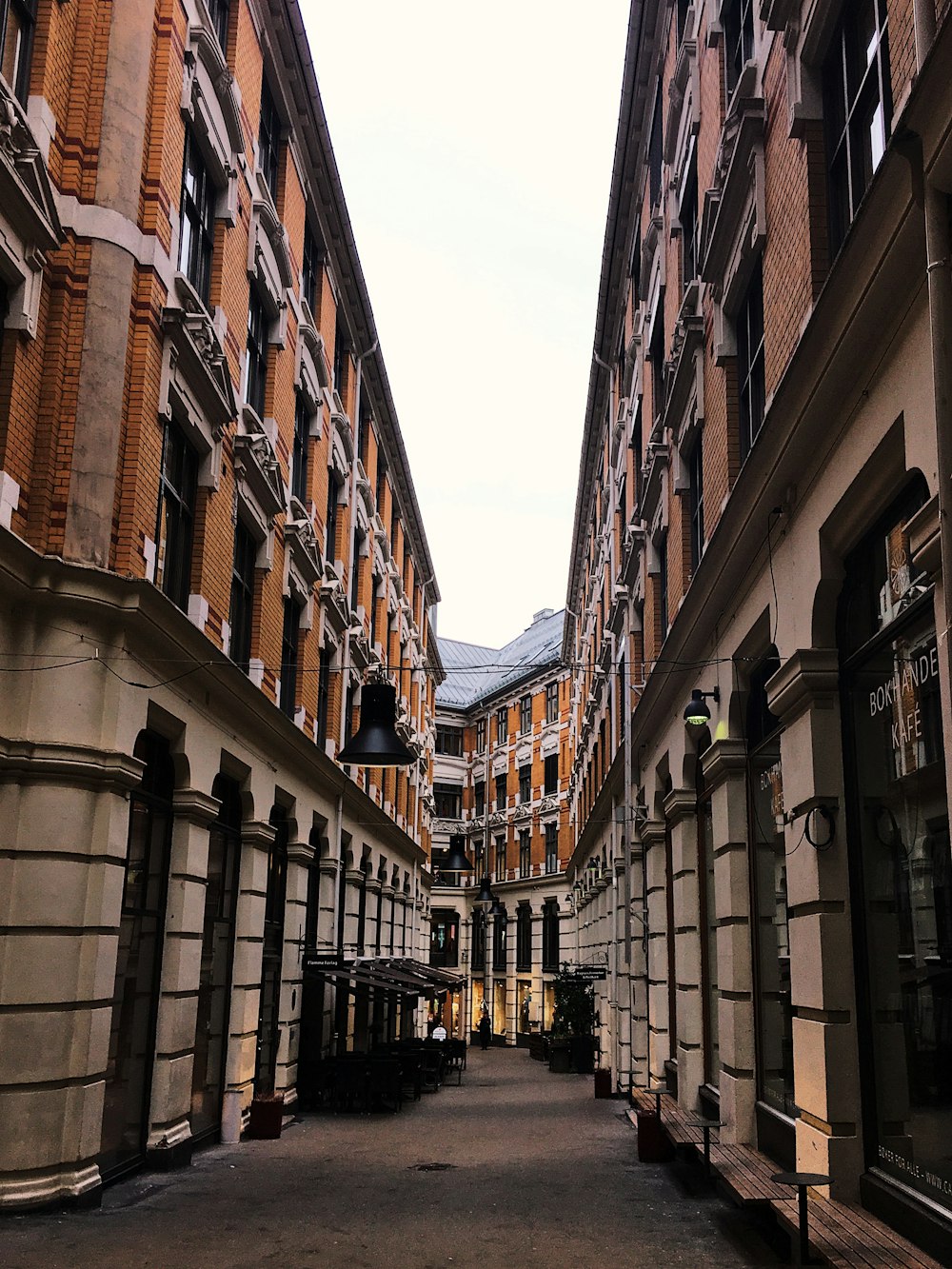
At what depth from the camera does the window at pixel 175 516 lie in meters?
13.8

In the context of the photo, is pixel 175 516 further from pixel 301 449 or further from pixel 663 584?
pixel 663 584

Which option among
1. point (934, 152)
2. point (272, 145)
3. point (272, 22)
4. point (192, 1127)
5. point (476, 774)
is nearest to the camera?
point (934, 152)

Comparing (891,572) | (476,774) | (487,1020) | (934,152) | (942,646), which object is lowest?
(487,1020)

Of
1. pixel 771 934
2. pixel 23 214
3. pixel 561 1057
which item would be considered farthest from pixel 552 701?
pixel 23 214

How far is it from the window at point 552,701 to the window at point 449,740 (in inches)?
382

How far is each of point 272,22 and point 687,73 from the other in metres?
6.52

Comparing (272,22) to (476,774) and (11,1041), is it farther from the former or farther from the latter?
(476,774)

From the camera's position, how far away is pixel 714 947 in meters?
15.2

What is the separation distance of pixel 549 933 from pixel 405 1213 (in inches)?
1628

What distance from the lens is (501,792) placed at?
196 feet

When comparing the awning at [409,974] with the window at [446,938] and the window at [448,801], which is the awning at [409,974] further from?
the window at [448,801]

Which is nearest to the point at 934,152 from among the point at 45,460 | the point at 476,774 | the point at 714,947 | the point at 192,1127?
the point at 45,460

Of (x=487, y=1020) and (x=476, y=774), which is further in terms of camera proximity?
(x=476, y=774)

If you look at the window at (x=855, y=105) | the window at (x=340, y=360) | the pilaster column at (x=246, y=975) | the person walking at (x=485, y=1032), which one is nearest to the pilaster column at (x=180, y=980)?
the pilaster column at (x=246, y=975)
